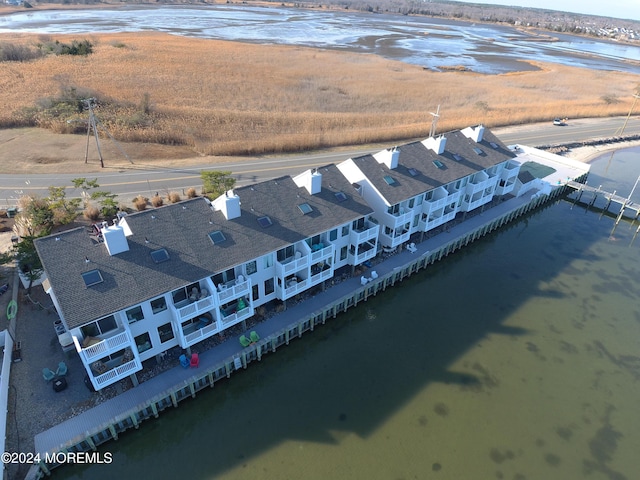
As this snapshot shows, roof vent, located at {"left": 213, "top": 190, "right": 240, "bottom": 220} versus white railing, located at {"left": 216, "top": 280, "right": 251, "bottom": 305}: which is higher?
roof vent, located at {"left": 213, "top": 190, "right": 240, "bottom": 220}

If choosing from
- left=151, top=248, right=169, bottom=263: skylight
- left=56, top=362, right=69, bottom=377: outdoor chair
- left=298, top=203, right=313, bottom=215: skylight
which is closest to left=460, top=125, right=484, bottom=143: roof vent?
left=298, top=203, right=313, bottom=215: skylight

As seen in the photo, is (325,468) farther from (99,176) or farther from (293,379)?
(99,176)

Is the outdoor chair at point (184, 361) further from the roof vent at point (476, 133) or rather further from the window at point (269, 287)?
the roof vent at point (476, 133)

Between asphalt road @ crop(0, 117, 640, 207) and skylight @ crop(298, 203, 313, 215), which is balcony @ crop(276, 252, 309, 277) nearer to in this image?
skylight @ crop(298, 203, 313, 215)

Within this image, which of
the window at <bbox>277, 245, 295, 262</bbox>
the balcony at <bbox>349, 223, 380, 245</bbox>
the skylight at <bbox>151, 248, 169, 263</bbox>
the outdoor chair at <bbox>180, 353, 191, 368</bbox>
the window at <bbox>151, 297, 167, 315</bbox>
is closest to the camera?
the window at <bbox>151, 297, 167, 315</bbox>

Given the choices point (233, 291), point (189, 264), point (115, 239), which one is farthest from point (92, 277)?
point (233, 291)

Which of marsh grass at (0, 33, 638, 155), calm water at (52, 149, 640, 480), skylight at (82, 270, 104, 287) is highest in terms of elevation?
skylight at (82, 270, 104, 287)

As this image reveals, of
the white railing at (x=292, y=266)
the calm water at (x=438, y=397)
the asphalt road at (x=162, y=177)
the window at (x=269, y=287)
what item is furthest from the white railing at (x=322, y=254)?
the asphalt road at (x=162, y=177)
